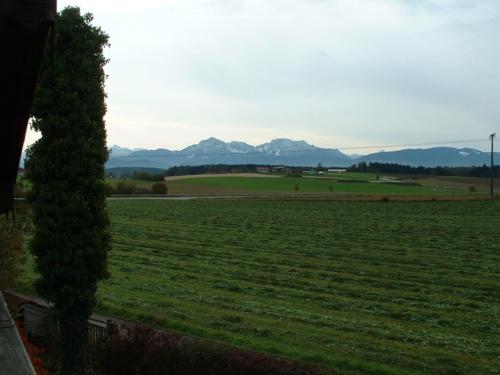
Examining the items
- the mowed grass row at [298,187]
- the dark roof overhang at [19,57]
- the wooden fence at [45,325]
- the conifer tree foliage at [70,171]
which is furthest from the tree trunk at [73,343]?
the mowed grass row at [298,187]

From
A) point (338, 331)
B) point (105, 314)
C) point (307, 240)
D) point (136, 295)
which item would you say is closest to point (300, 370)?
point (338, 331)

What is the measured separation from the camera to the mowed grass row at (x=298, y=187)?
104 metres

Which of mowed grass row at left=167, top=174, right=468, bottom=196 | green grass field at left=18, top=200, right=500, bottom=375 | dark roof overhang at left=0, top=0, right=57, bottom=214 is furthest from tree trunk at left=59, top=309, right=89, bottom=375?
mowed grass row at left=167, top=174, right=468, bottom=196

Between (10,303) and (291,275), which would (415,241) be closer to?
(291,275)

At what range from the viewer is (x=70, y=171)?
1263cm

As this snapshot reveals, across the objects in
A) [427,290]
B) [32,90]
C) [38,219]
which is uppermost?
[32,90]

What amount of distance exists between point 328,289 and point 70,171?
1146 centimetres

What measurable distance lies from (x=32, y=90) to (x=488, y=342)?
14.2 meters

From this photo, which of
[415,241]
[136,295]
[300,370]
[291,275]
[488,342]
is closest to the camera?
[300,370]

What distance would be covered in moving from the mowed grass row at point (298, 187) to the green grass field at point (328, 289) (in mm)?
59537

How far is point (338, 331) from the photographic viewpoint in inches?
602

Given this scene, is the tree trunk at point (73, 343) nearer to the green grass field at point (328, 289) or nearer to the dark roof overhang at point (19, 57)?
the green grass field at point (328, 289)

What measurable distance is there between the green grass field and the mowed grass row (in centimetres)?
5954

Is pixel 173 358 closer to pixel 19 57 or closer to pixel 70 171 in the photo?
pixel 70 171
